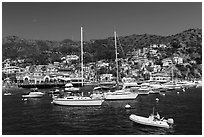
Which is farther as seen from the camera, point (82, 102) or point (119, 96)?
point (119, 96)

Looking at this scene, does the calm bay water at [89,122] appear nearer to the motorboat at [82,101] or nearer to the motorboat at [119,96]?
the motorboat at [82,101]

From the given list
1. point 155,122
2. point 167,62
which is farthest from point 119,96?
point 167,62

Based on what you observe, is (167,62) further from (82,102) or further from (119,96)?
(82,102)

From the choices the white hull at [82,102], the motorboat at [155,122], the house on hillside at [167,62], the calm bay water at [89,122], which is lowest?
the calm bay water at [89,122]

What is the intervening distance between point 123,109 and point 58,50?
174146 millimetres

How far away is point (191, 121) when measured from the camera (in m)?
22.5

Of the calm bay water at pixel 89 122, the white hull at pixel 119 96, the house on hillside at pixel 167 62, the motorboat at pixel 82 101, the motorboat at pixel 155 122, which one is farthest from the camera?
the house on hillside at pixel 167 62

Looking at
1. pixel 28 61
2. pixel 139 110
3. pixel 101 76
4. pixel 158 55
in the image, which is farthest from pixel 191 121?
pixel 28 61

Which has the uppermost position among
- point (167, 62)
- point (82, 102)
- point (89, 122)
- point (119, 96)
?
point (167, 62)

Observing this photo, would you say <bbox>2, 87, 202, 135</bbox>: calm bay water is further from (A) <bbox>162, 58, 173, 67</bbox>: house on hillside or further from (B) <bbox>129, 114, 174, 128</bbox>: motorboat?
(A) <bbox>162, 58, 173, 67</bbox>: house on hillside

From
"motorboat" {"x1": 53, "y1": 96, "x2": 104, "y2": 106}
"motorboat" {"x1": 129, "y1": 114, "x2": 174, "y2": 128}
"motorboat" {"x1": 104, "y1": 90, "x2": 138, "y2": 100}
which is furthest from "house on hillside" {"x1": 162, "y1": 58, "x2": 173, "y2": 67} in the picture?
"motorboat" {"x1": 129, "y1": 114, "x2": 174, "y2": 128}

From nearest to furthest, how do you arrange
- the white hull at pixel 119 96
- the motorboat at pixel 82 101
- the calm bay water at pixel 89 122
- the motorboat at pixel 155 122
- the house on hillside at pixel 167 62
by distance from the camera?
the calm bay water at pixel 89 122 → the motorboat at pixel 155 122 → the motorboat at pixel 82 101 → the white hull at pixel 119 96 → the house on hillside at pixel 167 62

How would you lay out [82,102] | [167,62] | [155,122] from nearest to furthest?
[155,122]
[82,102]
[167,62]

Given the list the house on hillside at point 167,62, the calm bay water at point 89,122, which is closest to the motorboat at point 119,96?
the calm bay water at point 89,122
